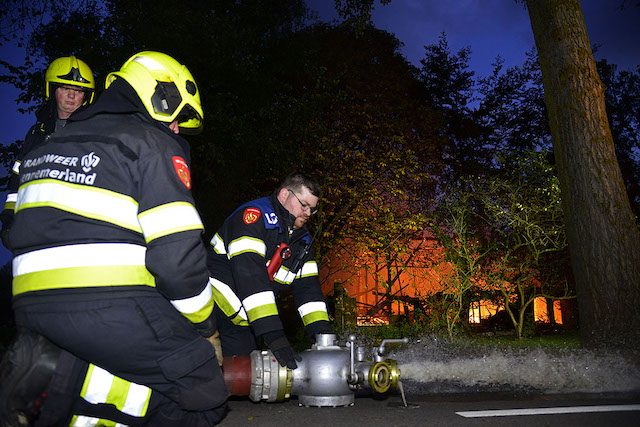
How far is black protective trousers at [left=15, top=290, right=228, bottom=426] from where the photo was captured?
5.72ft

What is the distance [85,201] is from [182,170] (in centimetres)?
Result: 36

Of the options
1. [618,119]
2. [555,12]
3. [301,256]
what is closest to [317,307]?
[301,256]

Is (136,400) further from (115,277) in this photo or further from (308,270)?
(308,270)

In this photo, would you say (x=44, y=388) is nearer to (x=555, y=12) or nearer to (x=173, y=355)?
(x=173, y=355)


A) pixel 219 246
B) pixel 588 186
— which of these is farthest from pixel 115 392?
pixel 588 186

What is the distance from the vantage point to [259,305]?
3.53m

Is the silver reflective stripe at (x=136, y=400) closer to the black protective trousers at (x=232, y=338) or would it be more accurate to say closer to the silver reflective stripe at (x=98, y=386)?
the silver reflective stripe at (x=98, y=386)

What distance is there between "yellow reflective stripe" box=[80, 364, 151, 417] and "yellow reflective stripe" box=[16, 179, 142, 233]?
0.52 metres

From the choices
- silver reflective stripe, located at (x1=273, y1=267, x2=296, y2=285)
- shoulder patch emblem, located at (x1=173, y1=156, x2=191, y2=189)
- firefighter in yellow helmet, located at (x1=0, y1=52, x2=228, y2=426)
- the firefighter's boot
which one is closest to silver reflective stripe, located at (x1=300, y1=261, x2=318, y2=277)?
silver reflective stripe, located at (x1=273, y1=267, x2=296, y2=285)

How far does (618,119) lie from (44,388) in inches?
954

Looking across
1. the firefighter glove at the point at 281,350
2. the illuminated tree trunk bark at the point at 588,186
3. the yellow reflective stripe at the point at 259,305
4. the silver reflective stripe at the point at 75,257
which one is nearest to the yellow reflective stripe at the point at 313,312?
the yellow reflective stripe at the point at 259,305

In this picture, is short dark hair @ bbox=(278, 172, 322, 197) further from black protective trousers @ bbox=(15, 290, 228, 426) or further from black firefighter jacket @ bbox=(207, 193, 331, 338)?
black protective trousers @ bbox=(15, 290, 228, 426)

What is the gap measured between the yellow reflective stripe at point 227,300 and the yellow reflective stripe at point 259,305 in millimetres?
407

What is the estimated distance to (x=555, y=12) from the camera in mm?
6574
